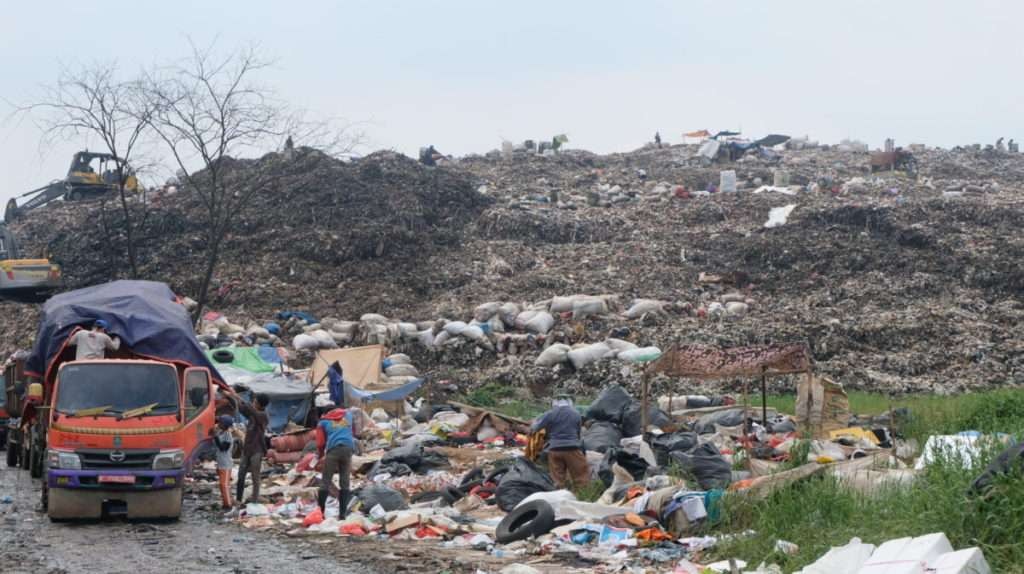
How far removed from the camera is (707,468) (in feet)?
38.3

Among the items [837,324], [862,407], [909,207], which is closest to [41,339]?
[862,407]

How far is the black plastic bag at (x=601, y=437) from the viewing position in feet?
48.8

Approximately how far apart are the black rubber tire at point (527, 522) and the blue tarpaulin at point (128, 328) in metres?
5.13

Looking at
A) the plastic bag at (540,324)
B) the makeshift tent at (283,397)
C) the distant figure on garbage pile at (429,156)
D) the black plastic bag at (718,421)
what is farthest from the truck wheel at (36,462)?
the distant figure on garbage pile at (429,156)

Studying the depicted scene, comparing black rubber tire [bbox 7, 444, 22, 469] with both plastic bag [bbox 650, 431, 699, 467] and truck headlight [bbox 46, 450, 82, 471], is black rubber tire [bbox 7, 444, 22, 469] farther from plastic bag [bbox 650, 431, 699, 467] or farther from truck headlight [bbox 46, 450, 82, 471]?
plastic bag [bbox 650, 431, 699, 467]

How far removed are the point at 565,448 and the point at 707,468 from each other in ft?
5.28

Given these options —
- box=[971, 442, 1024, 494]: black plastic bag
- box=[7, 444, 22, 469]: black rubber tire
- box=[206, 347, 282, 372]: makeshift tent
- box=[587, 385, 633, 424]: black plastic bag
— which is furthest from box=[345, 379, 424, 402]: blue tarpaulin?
box=[971, 442, 1024, 494]: black plastic bag

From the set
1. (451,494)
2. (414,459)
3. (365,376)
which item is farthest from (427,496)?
(365,376)

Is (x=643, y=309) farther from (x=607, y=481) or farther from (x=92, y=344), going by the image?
(x=92, y=344)

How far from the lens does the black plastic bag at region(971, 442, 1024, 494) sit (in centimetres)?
755

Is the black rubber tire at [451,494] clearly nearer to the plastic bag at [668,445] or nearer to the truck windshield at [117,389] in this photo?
the plastic bag at [668,445]

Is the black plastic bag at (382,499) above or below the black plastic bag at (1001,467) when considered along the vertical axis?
below

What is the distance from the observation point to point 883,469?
Result: 35.1 ft

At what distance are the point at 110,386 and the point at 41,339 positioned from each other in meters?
2.59
